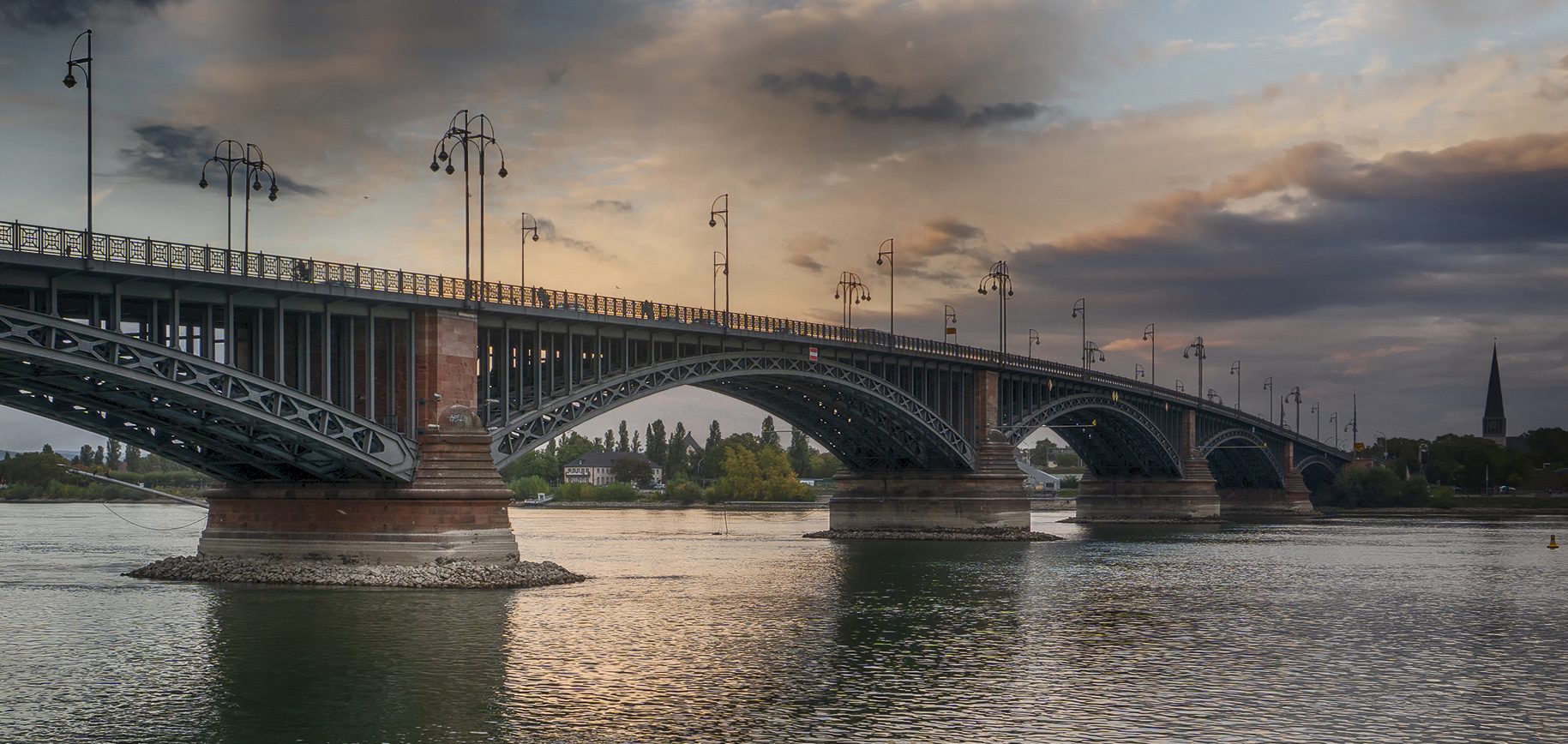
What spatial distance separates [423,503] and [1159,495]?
98836 mm

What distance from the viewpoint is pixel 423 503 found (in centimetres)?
5475

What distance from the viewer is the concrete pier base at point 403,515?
5462cm

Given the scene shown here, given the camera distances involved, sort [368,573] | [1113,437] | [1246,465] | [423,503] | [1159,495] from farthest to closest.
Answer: [1246,465]
[1159,495]
[1113,437]
[423,503]
[368,573]

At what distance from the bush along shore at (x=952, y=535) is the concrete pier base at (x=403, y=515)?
44.5 m

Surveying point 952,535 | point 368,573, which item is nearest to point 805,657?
point 368,573

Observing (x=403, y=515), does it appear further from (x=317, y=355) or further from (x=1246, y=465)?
(x=1246, y=465)

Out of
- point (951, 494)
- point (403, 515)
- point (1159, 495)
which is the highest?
point (403, 515)

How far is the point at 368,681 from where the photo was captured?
105 ft

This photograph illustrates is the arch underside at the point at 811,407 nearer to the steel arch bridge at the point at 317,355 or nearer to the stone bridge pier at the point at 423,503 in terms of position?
the steel arch bridge at the point at 317,355

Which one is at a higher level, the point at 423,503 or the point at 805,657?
the point at 423,503

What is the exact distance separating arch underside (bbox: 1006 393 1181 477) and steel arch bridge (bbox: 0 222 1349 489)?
3649 centimetres

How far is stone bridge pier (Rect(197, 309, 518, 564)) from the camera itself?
54.7 meters

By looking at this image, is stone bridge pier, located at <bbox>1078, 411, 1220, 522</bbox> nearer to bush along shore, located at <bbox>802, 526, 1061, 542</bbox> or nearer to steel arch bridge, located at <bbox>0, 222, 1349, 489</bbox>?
bush along shore, located at <bbox>802, 526, 1061, 542</bbox>

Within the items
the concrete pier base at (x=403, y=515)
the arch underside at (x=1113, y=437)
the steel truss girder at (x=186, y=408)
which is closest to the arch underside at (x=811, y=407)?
the concrete pier base at (x=403, y=515)
